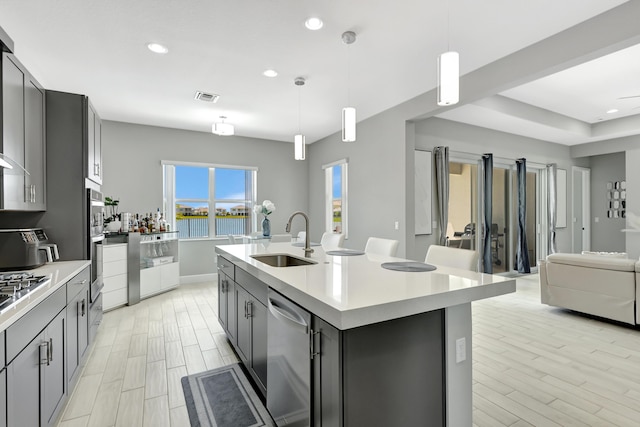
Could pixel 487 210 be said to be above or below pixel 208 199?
below

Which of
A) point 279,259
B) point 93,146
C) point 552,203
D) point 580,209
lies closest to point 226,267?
point 279,259

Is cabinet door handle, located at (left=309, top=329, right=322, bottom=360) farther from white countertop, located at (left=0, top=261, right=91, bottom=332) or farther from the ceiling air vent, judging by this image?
the ceiling air vent

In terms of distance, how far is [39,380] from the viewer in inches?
62.4

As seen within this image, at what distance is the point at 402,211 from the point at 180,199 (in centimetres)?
402

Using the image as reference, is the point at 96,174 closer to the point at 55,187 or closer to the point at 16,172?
the point at 55,187

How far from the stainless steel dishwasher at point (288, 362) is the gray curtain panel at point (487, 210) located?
4.82 metres

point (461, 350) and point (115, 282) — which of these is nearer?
point (461, 350)

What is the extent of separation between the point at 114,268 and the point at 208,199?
2229 millimetres

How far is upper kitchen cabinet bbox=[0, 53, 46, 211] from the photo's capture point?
1.90 meters

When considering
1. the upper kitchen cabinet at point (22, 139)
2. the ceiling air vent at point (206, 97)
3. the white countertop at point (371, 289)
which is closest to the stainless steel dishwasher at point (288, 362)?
the white countertop at point (371, 289)

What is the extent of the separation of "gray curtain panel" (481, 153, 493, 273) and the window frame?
240 cm

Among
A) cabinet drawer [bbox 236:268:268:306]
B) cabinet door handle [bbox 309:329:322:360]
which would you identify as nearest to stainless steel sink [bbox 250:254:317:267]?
cabinet drawer [bbox 236:268:268:306]

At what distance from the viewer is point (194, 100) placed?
425 centimetres

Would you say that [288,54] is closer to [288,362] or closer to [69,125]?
[69,125]
